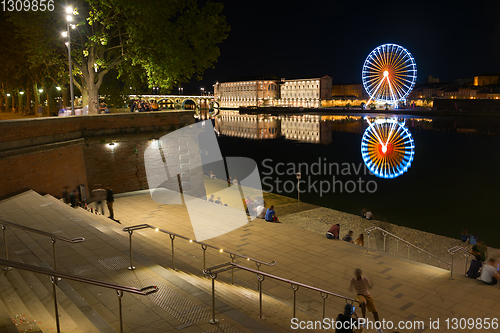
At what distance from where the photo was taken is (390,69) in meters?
63.5

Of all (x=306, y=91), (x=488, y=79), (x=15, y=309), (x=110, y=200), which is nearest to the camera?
(x=15, y=309)

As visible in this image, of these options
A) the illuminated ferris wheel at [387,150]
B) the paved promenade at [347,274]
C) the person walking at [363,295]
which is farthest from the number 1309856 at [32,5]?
the illuminated ferris wheel at [387,150]

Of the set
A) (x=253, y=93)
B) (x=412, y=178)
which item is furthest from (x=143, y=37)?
(x=253, y=93)

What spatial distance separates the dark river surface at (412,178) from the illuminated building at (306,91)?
6292 centimetres

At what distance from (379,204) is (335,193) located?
11.3 ft

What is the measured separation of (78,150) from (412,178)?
2707 centimetres

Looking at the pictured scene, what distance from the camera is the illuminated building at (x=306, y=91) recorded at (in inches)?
4749

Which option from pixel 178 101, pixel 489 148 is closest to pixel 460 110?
pixel 489 148

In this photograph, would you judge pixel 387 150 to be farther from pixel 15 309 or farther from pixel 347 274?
pixel 15 309

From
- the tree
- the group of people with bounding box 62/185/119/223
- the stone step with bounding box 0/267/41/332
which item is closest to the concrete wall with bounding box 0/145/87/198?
the group of people with bounding box 62/185/119/223

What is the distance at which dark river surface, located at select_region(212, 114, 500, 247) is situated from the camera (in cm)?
2147

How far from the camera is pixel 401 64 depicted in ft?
202

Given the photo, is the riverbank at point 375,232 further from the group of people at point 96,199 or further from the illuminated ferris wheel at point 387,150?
the illuminated ferris wheel at point 387,150

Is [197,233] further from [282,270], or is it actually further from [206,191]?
[206,191]
